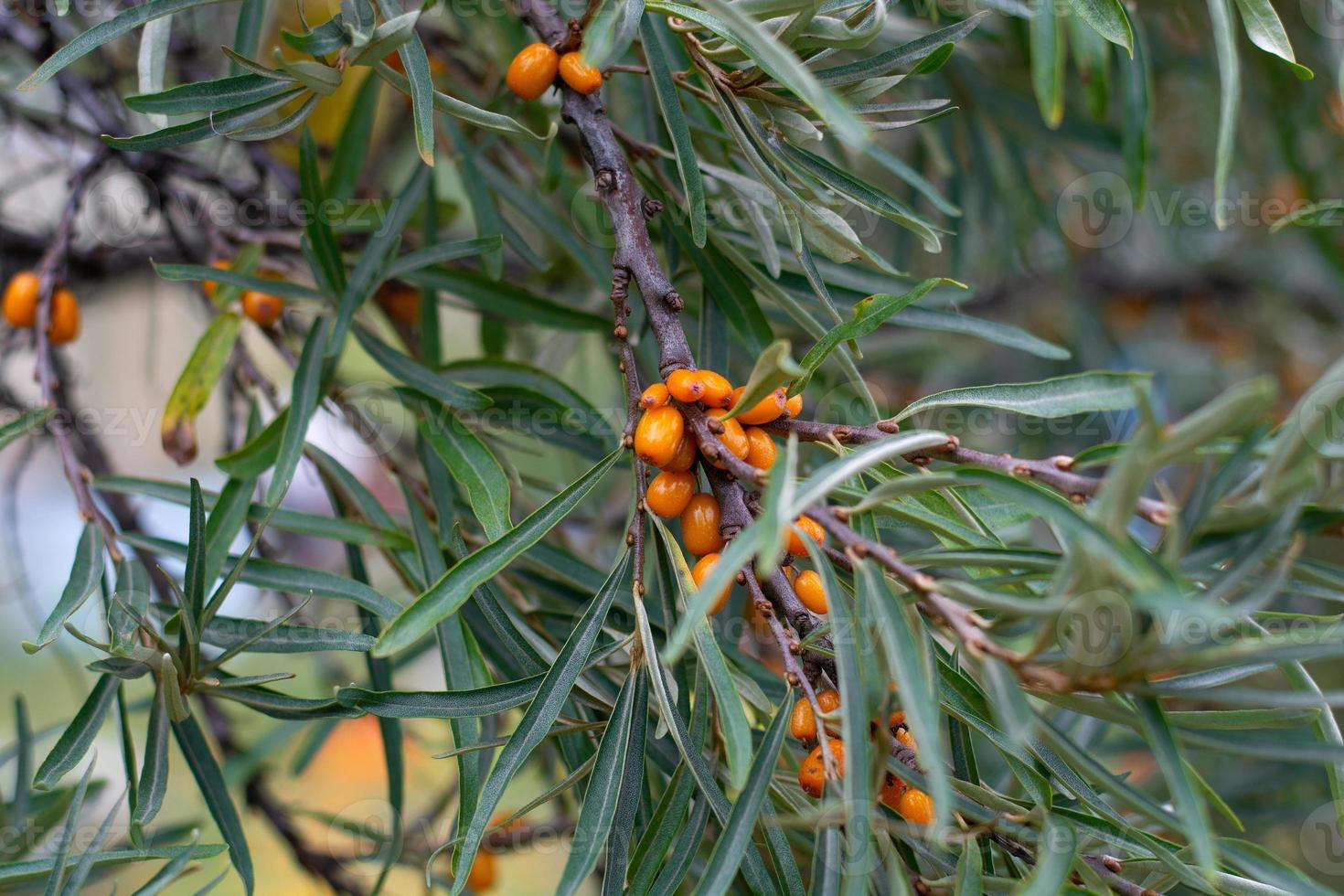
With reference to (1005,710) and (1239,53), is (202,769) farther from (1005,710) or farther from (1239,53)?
(1239,53)

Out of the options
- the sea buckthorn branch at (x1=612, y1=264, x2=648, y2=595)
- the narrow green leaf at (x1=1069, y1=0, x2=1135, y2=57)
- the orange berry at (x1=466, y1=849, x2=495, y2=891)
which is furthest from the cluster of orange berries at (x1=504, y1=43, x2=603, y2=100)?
the orange berry at (x1=466, y1=849, x2=495, y2=891)

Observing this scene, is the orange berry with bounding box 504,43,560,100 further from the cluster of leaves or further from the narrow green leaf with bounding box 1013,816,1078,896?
the narrow green leaf with bounding box 1013,816,1078,896

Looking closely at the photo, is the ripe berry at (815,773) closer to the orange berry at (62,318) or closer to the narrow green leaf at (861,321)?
the narrow green leaf at (861,321)

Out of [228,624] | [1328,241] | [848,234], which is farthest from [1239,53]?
[228,624]

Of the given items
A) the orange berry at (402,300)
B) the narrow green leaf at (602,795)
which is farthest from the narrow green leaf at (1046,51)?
the orange berry at (402,300)

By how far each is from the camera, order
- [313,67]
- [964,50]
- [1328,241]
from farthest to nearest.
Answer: [1328,241], [964,50], [313,67]

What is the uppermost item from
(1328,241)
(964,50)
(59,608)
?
(964,50)

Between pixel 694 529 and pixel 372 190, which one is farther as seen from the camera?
pixel 372 190
